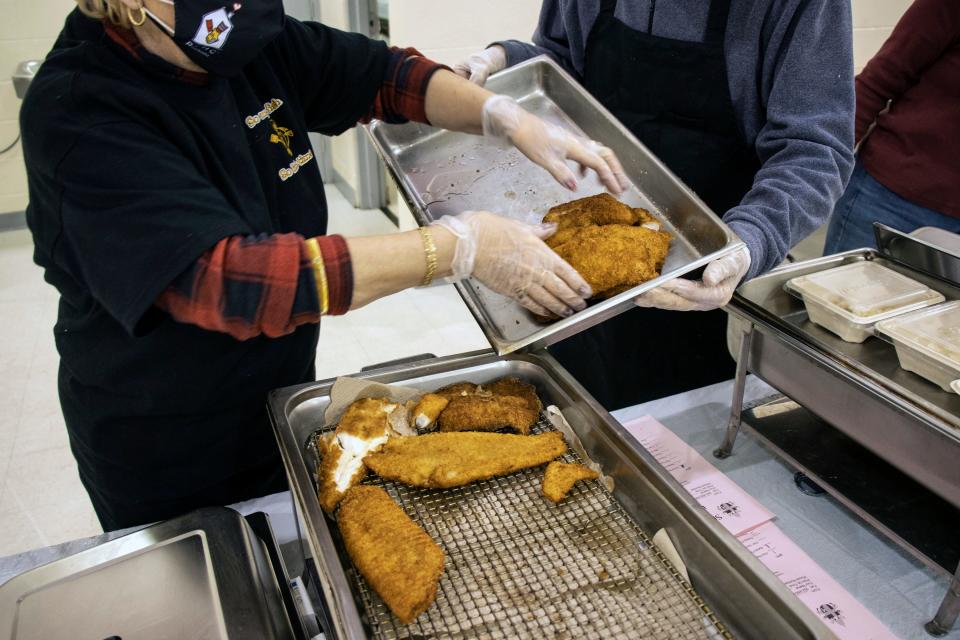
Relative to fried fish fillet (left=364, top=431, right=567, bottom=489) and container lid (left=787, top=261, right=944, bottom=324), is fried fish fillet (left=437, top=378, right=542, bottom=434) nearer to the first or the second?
fried fish fillet (left=364, top=431, right=567, bottom=489)

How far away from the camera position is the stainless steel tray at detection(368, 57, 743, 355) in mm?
1371

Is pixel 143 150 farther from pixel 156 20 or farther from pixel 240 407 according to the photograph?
pixel 240 407

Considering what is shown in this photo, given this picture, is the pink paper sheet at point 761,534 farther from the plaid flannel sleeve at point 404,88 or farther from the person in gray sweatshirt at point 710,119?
the plaid flannel sleeve at point 404,88

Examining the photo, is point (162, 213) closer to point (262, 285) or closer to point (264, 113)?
point (262, 285)

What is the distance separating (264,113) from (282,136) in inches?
2.7

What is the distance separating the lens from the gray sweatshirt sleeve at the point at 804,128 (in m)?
1.53

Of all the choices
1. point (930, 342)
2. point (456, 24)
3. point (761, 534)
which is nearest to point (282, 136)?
point (761, 534)

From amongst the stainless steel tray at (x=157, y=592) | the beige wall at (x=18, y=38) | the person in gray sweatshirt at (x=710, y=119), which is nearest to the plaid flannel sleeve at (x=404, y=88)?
the person in gray sweatshirt at (x=710, y=119)

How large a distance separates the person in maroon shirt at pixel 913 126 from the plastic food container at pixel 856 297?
1.17 m

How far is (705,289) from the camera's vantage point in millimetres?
1395

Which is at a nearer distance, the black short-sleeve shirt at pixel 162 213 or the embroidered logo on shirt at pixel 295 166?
the black short-sleeve shirt at pixel 162 213

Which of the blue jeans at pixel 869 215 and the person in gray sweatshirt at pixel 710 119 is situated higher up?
the person in gray sweatshirt at pixel 710 119

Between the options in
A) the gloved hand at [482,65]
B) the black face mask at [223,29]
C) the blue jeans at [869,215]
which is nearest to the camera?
the black face mask at [223,29]

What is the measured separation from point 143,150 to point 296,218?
0.49m
